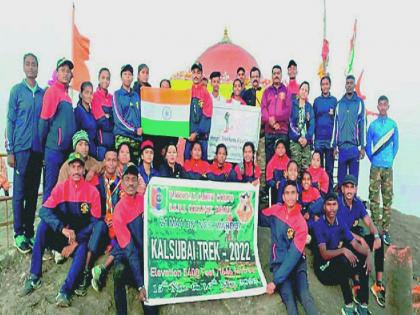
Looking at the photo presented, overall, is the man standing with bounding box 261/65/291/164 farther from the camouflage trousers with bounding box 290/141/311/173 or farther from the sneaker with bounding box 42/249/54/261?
the sneaker with bounding box 42/249/54/261

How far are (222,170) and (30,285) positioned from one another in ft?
10.5

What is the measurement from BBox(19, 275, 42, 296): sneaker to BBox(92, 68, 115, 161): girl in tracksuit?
210 cm

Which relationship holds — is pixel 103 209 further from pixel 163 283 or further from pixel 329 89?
pixel 329 89

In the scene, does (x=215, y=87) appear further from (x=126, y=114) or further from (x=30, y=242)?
(x=30, y=242)

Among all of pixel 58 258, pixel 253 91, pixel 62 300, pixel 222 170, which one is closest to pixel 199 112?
pixel 222 170

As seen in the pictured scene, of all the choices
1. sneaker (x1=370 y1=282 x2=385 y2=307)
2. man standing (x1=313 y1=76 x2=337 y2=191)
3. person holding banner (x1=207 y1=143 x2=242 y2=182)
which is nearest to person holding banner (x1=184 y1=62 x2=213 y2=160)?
person holding banner (x1=207 y1=143 x2=242 y2=182)

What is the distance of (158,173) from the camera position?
21.5ft

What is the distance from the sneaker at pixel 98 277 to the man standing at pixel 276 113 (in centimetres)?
387

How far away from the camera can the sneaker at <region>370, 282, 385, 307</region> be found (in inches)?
259

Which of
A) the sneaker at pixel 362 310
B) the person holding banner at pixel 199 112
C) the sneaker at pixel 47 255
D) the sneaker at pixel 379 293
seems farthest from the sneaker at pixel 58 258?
the sneaker at pixel 379 293

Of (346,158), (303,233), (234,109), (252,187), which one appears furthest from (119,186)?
(346,158)

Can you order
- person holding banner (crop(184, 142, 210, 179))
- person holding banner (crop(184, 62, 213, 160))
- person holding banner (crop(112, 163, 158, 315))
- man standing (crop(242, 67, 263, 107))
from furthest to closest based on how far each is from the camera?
1. man standing (crop(242, 67, 263, 107))
2. person holding banner (crop(184, 62, 213, 160))
3. person holding banner (crop(184, 142, 210, 179))
4. person holding banner (crop(112, 163, 158, 315))

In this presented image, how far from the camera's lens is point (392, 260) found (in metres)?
3.91

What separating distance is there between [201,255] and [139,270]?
0.94m
